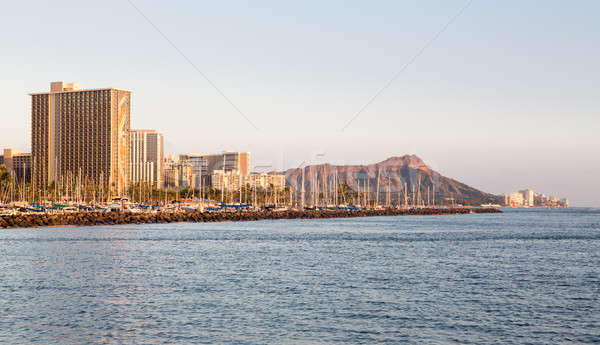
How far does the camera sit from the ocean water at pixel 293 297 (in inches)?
917

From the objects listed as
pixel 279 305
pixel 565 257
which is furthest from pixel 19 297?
pixel 565 257

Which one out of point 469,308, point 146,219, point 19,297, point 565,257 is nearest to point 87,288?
point 19,297

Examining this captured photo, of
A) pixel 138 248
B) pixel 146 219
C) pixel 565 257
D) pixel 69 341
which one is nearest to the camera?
pixel 69 341

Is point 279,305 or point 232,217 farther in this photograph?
point 232,217

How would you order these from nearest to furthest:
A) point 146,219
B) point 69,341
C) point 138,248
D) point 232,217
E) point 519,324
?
point 69,341
point 519,324
point 138,248
point 146,219
point 232,217

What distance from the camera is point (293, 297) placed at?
30953mm

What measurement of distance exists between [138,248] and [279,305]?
3322 cm

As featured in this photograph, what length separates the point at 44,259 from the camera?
4719 cm

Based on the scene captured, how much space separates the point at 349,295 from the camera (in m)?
31.8

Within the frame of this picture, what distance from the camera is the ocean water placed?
2328cm

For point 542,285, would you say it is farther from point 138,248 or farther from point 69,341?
point 138,248

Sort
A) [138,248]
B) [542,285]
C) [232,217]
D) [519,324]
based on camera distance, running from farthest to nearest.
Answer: [232,217], [138,248], [542,285], [519,324]

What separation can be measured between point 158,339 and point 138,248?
125 feet

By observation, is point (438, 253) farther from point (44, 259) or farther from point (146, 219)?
point (146, 219)
